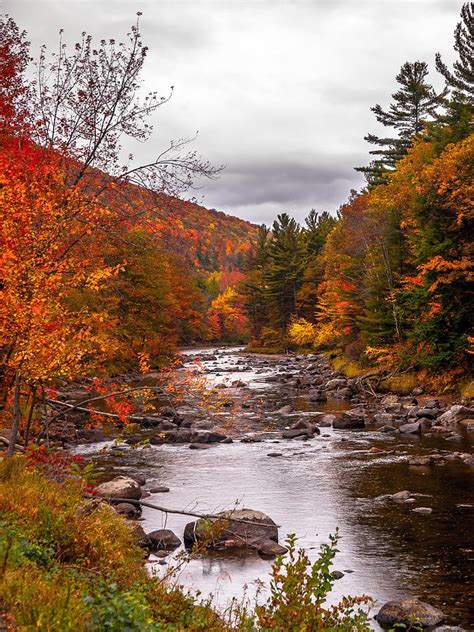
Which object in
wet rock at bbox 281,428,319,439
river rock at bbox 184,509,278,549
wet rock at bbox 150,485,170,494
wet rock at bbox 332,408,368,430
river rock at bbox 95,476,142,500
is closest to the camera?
river rock at bbox 184,509,278,549

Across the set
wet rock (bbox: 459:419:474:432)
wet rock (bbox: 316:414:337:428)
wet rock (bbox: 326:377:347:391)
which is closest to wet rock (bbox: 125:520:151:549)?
wet rock (bbox: 316:414:337:428)

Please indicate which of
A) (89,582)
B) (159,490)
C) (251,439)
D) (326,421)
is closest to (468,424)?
(326,421)

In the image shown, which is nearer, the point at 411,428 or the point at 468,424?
the point at 411,428

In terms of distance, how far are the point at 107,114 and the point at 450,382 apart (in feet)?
81.1

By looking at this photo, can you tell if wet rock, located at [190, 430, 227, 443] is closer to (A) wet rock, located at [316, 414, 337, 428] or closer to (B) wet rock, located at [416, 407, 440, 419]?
(A) wet rock, located at [316, 414, 337, 428]

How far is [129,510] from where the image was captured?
14648 millimetres

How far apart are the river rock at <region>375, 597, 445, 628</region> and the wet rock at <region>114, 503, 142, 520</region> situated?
6834 mm

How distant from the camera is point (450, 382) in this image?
31.8m

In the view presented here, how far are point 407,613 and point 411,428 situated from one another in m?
15.5

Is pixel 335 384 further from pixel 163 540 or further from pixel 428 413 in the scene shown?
pixel 163 540

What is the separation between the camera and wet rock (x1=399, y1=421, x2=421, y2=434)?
24.0m

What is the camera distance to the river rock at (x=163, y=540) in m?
12.5

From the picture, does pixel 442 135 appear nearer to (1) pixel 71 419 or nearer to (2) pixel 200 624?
(1) pixel 71 419

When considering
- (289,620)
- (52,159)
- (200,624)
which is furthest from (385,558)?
(52,159)
